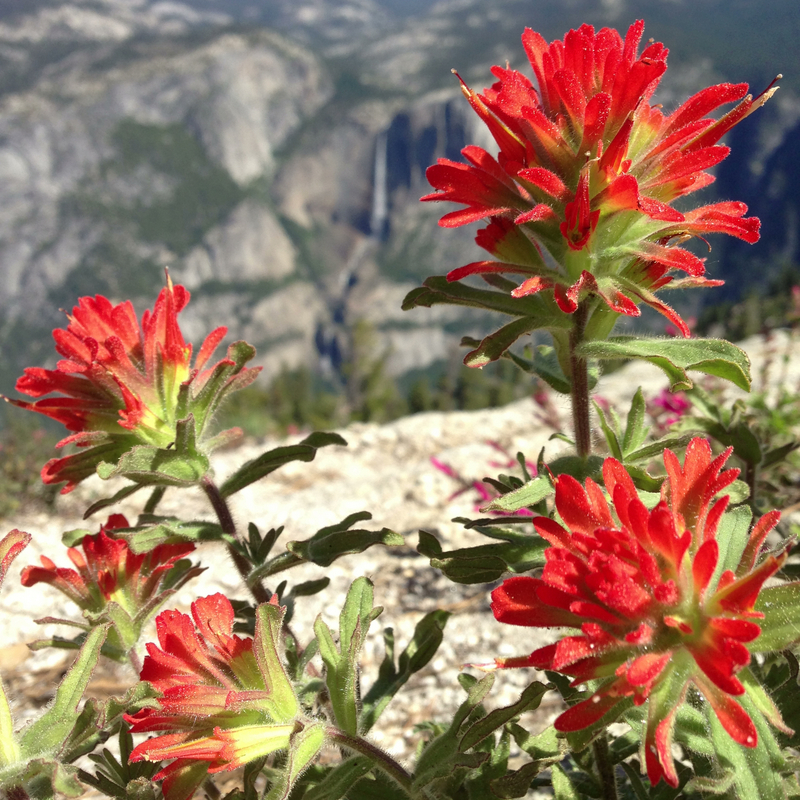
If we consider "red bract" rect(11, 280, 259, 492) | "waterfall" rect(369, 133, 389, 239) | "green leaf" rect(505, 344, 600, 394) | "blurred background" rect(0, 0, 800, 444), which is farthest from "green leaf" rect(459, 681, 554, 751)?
"waterfall" rect(369, 133, 389, 239)

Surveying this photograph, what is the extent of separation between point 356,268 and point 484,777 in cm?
10505

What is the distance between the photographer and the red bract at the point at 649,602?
647 millimetres

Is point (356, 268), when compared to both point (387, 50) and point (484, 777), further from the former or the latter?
point (484, 777)

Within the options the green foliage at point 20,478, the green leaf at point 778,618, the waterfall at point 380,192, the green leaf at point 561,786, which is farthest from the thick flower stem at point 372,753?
the waterfall at point 380,192

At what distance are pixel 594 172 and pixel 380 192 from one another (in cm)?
11249

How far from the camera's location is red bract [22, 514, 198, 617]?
1229mm

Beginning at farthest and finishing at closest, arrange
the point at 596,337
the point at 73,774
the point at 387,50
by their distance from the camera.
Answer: the point at 387,50, the point at 596,337, the point at 73,774

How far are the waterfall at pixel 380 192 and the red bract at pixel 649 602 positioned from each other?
357 ft

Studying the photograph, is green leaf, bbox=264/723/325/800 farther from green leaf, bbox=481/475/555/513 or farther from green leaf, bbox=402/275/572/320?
green leaf, bbox=402/275/572/320

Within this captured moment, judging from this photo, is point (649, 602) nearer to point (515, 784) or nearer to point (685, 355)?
point (685, 355)

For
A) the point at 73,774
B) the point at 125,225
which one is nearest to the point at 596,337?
the point at 73,774

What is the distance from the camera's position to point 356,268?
103 m

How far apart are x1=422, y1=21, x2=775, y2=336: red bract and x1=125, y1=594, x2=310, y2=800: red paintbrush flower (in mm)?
629

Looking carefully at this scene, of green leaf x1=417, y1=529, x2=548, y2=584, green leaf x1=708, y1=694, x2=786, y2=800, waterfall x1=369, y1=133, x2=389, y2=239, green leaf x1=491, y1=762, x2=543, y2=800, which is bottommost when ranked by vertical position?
waterfall x1=369, y1=133, x2=389, y2=239
